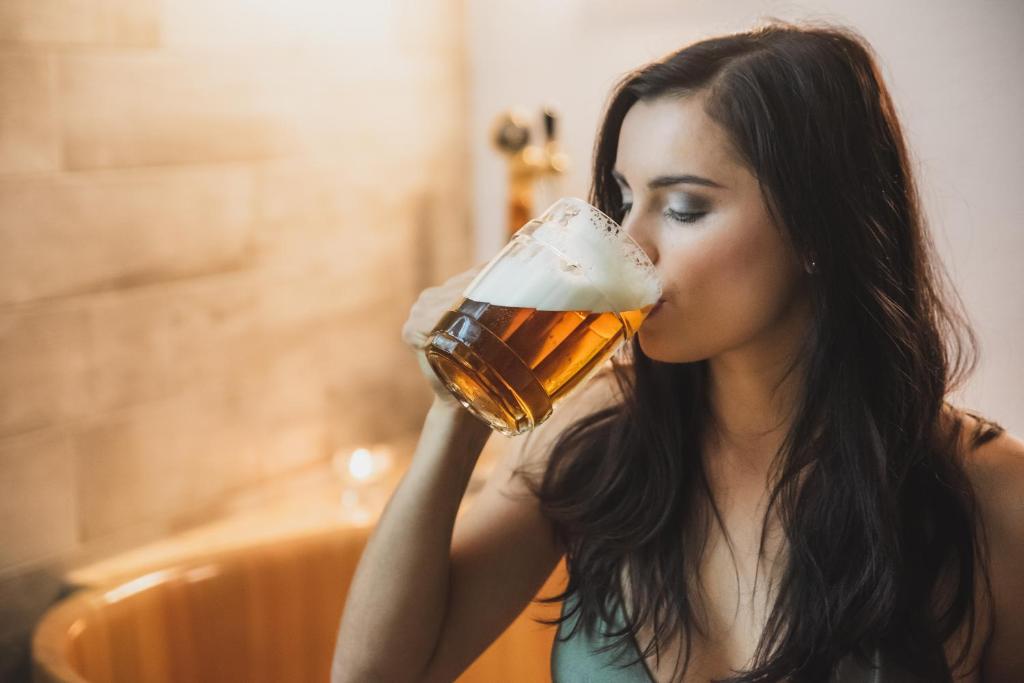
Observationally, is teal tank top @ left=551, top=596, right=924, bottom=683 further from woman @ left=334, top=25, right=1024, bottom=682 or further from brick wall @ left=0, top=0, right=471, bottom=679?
brick wall @ left=0, top=0, right=471, bottom=679

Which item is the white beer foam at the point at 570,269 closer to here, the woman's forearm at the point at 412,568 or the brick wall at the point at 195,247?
the woman's forearm at the point at 412,568

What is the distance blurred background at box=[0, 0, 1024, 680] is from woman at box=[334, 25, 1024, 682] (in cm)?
59

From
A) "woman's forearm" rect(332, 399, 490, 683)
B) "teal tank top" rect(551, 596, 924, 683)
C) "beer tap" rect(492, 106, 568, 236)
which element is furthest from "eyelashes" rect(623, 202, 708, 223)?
"beer tap" rect(492, 106, 568, 236)

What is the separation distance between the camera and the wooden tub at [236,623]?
1.35m

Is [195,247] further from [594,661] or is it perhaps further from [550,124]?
[594,661]

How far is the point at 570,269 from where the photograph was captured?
0.86 metres

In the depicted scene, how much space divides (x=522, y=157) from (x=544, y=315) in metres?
1.19

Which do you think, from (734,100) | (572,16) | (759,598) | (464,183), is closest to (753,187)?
(734,100)

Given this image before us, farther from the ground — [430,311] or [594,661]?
[430,311]

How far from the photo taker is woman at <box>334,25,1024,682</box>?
994mm

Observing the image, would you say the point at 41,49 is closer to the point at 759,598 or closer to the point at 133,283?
the point at 133,283

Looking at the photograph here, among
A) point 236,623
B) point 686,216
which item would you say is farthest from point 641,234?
point 236,623

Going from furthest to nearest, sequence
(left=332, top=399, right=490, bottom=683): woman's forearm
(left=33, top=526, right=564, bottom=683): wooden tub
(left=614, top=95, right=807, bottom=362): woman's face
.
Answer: (left=33, top=526, right=564, bottom=683): wooden tub < (left=332, top=399, right=490, bottom=683): woman's forearm < (left=614, top=95, right=807, bottom=362): woman's face

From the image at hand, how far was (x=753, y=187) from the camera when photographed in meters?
0.99
